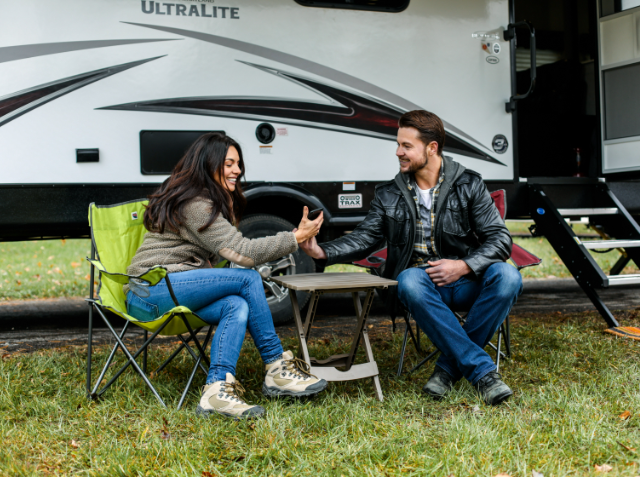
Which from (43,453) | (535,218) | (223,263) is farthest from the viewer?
(535,218)

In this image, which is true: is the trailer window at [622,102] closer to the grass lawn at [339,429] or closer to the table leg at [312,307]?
the grass lawn at [339,429]

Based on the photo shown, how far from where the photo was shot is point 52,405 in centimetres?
251

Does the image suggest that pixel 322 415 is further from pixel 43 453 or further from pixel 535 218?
pixel 535 218

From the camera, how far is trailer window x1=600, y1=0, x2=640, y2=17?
15.7 ft

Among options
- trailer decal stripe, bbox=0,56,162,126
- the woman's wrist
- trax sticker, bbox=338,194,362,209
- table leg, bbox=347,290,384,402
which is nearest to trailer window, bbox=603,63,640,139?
trax sticker, bbox=338,194,362,209

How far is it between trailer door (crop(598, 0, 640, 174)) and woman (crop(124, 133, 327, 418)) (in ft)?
11.0

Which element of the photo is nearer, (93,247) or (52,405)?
(52,405)

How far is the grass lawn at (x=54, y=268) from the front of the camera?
6.14 metres

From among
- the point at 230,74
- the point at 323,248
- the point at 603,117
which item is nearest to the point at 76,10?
the point at 230,74

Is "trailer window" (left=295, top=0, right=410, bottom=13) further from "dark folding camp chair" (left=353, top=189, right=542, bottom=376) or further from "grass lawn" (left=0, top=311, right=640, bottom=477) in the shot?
"grass lawn" (left=0, top=311, right=640, bottom=477)

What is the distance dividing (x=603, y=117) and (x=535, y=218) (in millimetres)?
1273

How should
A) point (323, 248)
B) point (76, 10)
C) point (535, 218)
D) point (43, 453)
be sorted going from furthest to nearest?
point (535, 218) → point (76, 10) → point (323, 248) → point (43, 453)

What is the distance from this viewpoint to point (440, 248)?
2.91m

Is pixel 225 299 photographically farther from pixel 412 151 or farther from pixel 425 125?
pixel 425 125
